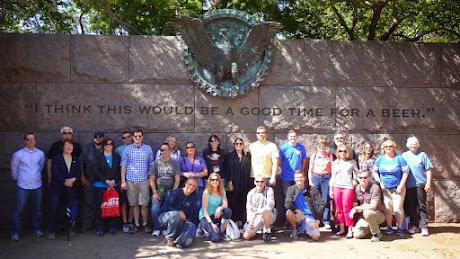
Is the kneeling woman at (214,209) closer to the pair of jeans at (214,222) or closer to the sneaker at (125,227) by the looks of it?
the pair of jeans at (214,222)

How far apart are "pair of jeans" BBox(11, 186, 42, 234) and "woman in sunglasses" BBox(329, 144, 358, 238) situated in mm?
4378

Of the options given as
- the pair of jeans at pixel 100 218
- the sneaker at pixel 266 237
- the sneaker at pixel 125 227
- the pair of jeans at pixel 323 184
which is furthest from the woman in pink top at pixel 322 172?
the pair of jeans at pixel 100 218

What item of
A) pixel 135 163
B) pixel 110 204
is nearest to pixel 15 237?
pixel 110 204

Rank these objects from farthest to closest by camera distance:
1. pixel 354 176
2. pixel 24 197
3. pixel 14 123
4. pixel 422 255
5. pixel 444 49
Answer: pixel 444 49, pixel 14 123, pixel 354 176, pixel 24 197, pixel 422 255

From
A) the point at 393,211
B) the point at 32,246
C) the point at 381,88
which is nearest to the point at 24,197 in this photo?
the point at 32,246

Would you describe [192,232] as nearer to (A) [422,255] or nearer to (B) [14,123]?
(A) [422,255]

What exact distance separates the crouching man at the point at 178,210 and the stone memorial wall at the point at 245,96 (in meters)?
1.46

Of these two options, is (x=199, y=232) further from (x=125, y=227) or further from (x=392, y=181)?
(x=392, y=181)

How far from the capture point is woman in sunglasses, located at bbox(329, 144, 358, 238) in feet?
20.8

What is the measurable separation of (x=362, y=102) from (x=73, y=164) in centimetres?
494

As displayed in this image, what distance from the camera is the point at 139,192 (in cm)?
657

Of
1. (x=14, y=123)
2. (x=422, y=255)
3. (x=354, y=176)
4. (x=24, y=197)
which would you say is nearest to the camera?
(x=422, y=255)

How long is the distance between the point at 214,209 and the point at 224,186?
618mm

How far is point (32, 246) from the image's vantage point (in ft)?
19.0
